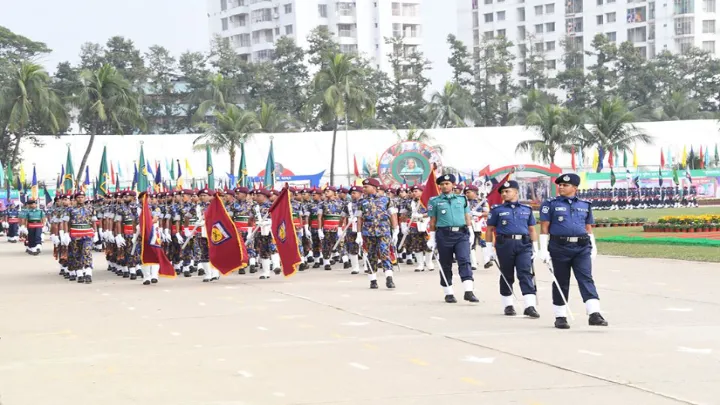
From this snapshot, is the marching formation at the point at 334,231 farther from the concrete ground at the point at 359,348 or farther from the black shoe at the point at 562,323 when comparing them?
the black shoe at the point at 562,323

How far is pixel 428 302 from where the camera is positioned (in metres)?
14.9

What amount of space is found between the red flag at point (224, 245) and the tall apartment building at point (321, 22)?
98.8m

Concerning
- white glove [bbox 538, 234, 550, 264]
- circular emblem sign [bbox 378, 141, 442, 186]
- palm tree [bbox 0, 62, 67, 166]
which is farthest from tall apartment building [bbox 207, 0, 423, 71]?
white glove [bbox 538, 234, 550, 264]

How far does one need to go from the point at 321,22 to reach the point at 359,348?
111 metres

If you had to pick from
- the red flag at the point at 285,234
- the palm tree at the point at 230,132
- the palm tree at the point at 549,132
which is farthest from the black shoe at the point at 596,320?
the palm tree at the point at 549,132

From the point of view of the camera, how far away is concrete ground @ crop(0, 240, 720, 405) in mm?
Result: 8453

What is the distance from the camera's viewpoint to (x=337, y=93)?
62.5 m

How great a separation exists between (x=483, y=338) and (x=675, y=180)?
48879 mm

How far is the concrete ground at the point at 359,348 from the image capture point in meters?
8.45

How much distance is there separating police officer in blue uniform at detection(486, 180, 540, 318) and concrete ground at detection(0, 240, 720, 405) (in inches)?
17.2

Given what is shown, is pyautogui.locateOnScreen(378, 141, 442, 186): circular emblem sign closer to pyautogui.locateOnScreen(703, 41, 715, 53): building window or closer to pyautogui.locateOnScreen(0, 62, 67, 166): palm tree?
pyautogui.locateOnScreen(0, 62, 67, 166): palm tree

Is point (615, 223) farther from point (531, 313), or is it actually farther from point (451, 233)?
point (531, 313)

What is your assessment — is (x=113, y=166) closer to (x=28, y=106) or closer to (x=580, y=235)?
(x=28, y=106)

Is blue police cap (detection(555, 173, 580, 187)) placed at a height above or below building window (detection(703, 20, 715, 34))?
below
